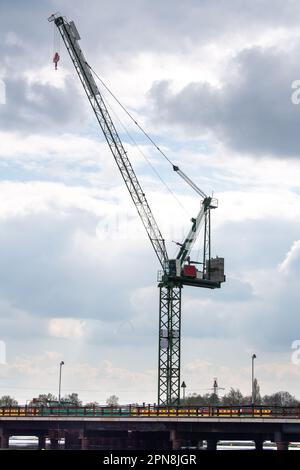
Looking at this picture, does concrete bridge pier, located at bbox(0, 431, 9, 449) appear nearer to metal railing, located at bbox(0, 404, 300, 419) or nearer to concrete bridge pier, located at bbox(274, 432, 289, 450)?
metal railing, located at bbox(0, 404, 300, 419)

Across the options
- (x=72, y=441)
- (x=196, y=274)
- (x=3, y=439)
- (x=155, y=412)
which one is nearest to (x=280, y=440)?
(x=155, y=412)

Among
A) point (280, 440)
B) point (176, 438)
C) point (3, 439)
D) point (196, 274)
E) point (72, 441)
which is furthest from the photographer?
point (196, 274)

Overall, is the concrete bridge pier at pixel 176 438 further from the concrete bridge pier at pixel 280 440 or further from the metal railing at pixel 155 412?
the concrete bridge pier at pixel 280 440

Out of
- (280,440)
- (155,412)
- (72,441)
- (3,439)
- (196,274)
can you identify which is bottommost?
(72,441)

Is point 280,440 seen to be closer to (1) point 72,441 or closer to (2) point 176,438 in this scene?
(2) point 176,438

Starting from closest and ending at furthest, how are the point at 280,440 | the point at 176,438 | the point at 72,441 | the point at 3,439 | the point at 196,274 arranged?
1. the point at 280,440
2. the point at 176,438
3. the point at 3,439
4. the point at 72,441
5. the point at 196,274

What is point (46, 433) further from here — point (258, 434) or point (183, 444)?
point (258, 434)

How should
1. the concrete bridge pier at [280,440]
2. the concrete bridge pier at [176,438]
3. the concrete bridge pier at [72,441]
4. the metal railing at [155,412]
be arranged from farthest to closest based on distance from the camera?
1. the concrete bridge pier at [72,441]
2. the concrete bridge pier at [176,438]
3. the metal railing at [155,412]
4. the concrete bridge pier at [280,440]

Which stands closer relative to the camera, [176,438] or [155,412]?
[176,438]

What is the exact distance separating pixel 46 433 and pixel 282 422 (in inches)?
1780

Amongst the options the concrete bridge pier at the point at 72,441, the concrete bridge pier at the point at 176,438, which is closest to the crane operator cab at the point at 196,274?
the concrete bridge pier at the point at 72,441

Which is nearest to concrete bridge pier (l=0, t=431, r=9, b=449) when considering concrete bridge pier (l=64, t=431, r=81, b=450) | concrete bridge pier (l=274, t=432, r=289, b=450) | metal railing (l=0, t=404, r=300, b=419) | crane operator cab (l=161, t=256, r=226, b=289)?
metal railing (l=0, t=404, r=300, b=419)
